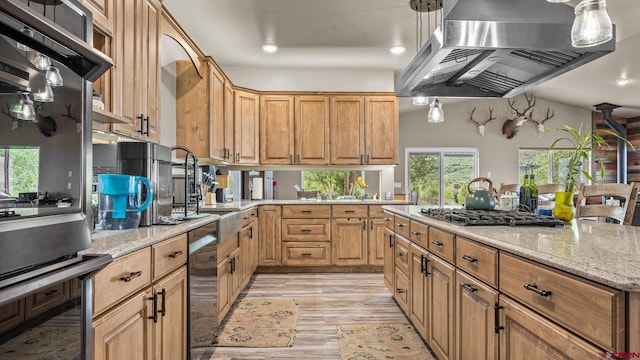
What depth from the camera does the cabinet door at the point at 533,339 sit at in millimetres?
949

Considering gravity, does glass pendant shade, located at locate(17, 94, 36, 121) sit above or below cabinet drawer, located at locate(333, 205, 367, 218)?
above

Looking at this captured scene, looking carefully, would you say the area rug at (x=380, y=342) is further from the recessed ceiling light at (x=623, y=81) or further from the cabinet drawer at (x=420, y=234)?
the recessed ceiling light at (x=623, y=81)

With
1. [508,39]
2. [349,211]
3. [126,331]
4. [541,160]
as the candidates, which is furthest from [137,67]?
[541,160]

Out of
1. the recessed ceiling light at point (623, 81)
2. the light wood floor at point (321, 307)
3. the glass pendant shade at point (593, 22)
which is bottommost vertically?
the light wood floor at point (321, 307)

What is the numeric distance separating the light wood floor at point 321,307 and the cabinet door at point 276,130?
1.52 m

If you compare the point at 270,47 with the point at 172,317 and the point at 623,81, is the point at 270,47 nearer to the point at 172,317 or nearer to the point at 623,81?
the point at 172,317

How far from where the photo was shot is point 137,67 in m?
2.09

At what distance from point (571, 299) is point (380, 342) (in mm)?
1763

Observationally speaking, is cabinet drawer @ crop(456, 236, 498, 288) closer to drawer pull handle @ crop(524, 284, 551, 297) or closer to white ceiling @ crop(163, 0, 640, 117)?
drawer pull handle @ crop(524, 284, 551, 297)

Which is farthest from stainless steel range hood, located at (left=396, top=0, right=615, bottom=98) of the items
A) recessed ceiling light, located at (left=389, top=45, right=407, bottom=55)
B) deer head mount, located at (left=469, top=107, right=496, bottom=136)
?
deer head mount, located at (left=469, top=107, right=496, bottom=136)

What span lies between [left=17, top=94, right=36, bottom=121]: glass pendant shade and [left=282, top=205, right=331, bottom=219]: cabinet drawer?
3.62m

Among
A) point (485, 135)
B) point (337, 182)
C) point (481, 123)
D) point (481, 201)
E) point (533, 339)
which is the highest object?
point (481, 123)

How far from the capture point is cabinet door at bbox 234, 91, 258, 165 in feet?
14.6

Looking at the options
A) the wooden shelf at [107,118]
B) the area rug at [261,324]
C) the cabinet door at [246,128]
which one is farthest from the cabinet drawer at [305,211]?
the wooden shelf at [107,118]
